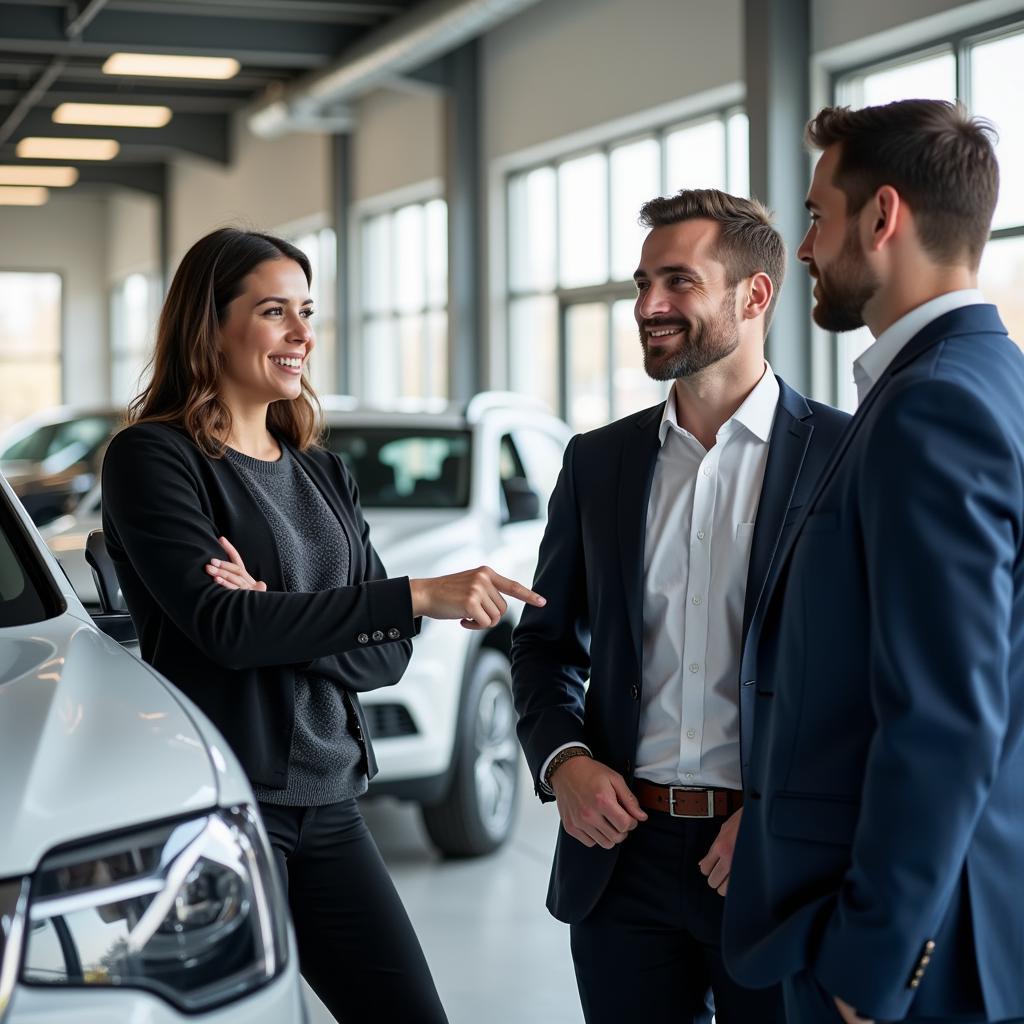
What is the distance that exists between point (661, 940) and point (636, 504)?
2.06 ft

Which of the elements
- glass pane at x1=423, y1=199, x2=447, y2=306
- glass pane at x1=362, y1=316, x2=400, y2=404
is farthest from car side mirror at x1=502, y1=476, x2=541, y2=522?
glass pane at x1=362, y1=316, x2=400, y2=404

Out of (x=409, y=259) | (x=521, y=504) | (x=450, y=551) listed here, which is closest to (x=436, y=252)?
(x=409, y=259)

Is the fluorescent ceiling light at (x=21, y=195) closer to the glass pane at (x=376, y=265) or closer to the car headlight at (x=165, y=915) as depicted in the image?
the glass pane at (x=376, y=265)

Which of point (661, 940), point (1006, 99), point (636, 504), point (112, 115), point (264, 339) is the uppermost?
point (112, 115)

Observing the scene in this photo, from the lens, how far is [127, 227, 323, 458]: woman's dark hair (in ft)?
7.47

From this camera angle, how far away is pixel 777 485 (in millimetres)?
2035

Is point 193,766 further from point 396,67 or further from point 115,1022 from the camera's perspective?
point 396,67

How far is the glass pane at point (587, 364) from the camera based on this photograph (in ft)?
37.8

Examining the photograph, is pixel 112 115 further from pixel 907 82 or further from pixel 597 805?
pixel 597 805

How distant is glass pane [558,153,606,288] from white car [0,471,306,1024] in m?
9.91

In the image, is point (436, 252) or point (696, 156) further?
point (436, 252)

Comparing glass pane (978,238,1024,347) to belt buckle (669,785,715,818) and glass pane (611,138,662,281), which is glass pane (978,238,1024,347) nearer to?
glass pane (611,138,662,281)

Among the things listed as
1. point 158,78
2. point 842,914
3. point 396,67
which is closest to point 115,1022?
point 842,914

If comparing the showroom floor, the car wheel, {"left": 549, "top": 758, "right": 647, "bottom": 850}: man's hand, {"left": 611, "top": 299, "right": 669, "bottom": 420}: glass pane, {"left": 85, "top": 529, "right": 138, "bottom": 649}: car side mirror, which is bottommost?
the showroom floor
